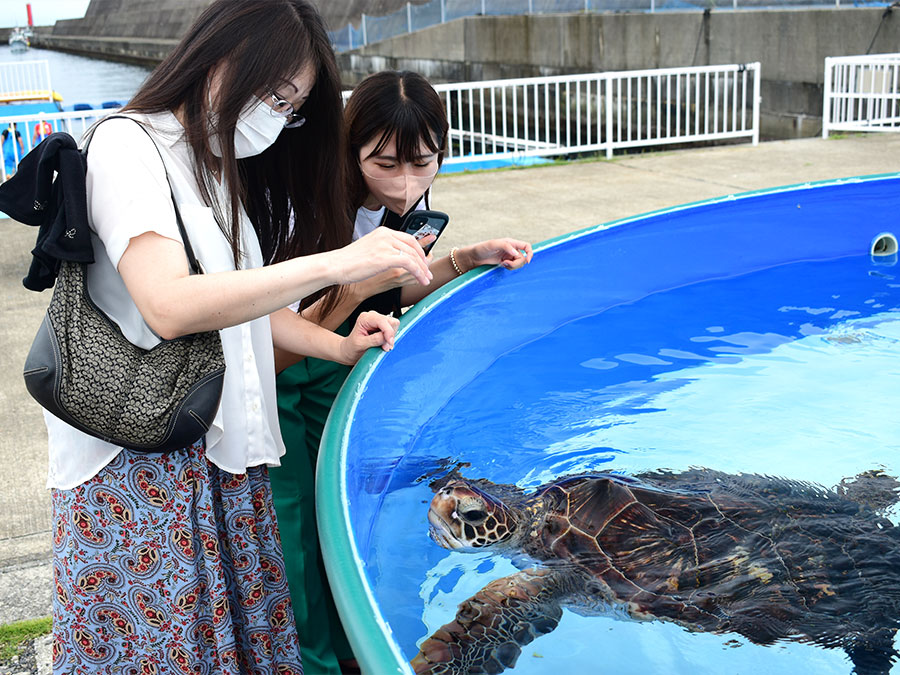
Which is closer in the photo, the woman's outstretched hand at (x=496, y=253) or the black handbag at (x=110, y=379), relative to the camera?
the black handbag at (x=110, y=379)

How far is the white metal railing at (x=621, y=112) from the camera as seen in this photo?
9609 mm

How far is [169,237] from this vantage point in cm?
134

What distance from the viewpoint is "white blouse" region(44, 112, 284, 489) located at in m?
1.34

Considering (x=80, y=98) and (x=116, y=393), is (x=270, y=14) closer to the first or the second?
(x=116, y=393)

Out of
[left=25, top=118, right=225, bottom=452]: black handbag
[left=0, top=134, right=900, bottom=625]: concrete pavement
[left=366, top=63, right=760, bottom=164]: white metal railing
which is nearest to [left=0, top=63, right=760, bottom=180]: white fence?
[left=366, top=63, right=760, bottom=164]: white metal railing

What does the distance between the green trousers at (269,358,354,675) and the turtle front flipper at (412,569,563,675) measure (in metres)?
0.23

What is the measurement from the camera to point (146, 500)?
1.49 metres

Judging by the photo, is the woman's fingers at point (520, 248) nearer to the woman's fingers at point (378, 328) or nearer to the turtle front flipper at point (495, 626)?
the woman's fingers at point (378, 328)

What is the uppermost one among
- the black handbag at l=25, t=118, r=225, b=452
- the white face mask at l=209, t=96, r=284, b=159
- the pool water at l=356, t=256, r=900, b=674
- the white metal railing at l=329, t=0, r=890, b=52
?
the white metal railing at l=329, t=0, r=890, b=52

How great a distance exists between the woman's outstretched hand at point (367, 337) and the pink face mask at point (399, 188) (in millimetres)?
366

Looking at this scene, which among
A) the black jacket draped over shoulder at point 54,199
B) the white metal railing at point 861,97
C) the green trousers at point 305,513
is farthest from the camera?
the white metal railing at point 861,97

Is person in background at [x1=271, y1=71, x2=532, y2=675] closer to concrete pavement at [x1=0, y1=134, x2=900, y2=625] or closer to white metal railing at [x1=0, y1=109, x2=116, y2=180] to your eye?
concrete pavement at [x1=0, y1=134, x2=900, y2=625]

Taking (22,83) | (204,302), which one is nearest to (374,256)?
(204,302)

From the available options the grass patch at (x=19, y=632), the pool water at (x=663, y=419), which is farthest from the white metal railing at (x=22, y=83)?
the grass patch at (x=19, y=632)
